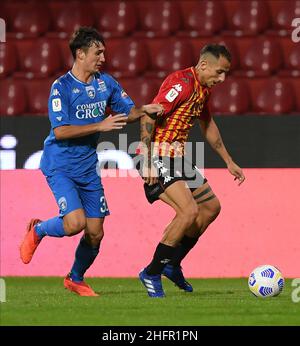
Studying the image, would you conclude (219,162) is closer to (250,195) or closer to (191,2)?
(250,195)

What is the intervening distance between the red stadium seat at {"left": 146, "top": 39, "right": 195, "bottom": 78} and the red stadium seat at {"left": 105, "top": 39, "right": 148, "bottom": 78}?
0.12 m

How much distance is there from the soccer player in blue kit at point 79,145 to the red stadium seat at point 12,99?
3508mm

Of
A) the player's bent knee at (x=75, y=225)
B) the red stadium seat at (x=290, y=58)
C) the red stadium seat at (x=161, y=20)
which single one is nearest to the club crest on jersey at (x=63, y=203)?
the player's bent knee at (x=75, y=225)

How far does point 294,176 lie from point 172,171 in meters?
2.73

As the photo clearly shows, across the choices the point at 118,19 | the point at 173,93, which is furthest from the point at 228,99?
the point at 173,93

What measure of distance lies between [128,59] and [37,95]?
3.83 feet

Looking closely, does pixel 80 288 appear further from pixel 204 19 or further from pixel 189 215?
pixel 204 19

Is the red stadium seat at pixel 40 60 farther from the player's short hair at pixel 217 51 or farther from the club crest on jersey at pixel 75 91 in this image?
the player's short hair at pixel 217 51

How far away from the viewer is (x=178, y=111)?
7461 mm

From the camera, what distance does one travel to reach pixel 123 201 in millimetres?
9969

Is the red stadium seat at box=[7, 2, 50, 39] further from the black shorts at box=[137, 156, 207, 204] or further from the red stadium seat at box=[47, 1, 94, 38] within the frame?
the black shorts at box=[137, 156, 207, 204]

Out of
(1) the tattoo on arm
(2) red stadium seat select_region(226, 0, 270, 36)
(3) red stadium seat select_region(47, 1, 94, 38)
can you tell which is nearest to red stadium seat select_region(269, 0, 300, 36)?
(2) red stadium seat select_region(226, 0, 270, 36)

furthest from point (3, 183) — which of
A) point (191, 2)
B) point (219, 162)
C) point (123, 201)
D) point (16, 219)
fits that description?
point (191, 2)

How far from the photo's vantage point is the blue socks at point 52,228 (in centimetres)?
744
